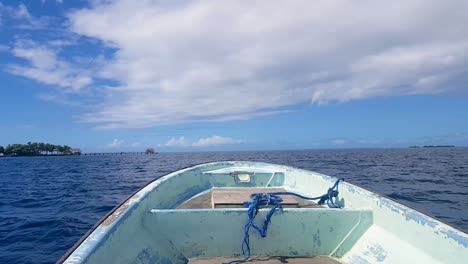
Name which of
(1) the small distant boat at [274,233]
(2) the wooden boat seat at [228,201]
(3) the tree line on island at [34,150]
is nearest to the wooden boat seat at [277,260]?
(1) the small distant boat at [274,233]

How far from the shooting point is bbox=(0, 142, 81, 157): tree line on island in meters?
142

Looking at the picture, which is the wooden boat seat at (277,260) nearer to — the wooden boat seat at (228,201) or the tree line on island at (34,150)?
the wooden boat seat at (228,201)

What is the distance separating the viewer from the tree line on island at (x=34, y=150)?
141875mm

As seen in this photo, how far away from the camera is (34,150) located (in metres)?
150

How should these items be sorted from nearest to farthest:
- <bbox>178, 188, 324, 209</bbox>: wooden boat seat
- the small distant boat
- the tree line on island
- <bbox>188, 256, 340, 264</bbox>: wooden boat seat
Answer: the small distant boat
<bbox>188, 256, 340, 264</bbox>: wooden boat seat
<bbox>178, 188, 324, 209</bbox>: wooden boat seat
the tree line on island

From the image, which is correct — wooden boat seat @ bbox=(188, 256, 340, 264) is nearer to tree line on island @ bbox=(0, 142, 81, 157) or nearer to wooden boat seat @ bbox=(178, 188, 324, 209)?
wooden boat seat @ bbox=(178, 188, 324, 209)

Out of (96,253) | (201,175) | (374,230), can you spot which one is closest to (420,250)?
(374,230)

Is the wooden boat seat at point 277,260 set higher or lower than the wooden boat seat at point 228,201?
lower

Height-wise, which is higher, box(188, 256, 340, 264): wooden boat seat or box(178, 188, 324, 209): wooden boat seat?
box(178, 188, 324, 209): wooden boat seat

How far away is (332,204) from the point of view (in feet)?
14.6

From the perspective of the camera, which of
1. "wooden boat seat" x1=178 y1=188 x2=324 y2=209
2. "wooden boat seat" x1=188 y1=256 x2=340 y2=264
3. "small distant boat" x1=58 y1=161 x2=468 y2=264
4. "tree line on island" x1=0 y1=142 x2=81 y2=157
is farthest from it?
"tree line on island" x1=0 y1=142 x2=81 y2=157

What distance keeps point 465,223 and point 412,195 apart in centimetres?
431

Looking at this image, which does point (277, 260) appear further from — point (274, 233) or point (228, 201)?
point (228, 201)

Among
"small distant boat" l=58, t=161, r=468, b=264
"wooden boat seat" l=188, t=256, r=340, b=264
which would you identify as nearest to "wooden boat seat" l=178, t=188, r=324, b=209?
"small distant boat" l=58, t=161, r=468, b=264
